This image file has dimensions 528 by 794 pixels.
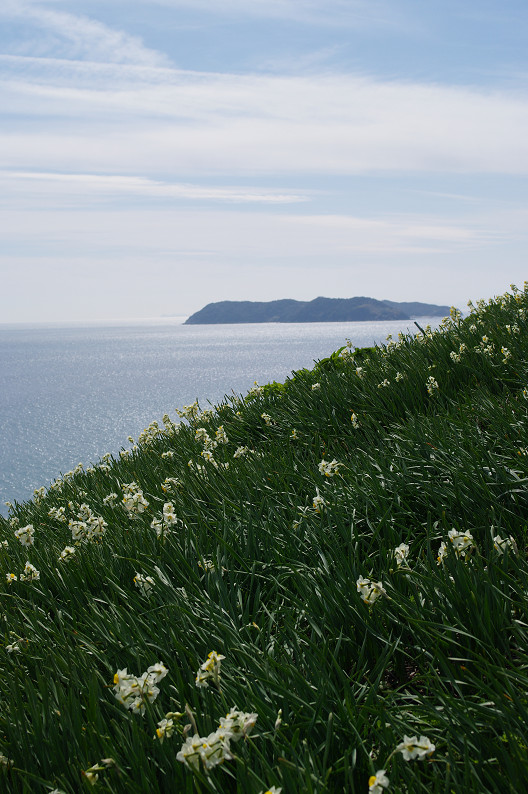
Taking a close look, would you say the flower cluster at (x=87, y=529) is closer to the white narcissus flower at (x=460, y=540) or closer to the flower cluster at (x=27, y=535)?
the flower cluster at (x=27, y=535)

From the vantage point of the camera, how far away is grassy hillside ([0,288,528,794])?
2.03m

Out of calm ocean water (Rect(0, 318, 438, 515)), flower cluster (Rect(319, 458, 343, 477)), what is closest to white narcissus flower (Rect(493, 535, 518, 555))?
flower cluster (Rect(319, 458, 343, 477))

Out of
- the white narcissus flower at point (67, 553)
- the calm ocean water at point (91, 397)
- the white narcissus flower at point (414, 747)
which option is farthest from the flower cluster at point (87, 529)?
the calm ocean water at point (91, 397)

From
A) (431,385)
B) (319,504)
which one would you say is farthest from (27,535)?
(431,385)

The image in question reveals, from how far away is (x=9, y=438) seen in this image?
44.1 meters

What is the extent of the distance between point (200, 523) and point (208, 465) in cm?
148

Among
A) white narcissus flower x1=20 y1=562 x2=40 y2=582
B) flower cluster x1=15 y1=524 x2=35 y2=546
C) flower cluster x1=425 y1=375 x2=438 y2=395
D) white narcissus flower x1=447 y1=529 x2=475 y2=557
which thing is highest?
flower cluster x1=425 y1=375 x2=438 y2=395

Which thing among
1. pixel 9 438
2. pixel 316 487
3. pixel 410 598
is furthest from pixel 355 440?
pixel 9 438

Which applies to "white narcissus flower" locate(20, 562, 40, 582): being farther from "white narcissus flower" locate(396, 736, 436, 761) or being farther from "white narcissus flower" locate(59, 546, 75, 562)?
"white narcissus flower" locate(396, 736, 436, 761)

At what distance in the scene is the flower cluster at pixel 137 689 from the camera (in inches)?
83.0

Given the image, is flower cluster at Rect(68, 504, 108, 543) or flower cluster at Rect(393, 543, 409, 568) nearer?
flower cluster at Rect(393, 543, 409, 568)

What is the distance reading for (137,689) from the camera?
2.11m

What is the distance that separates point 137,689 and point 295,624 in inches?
39.9

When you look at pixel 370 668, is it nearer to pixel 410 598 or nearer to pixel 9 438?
pixel 410 598
